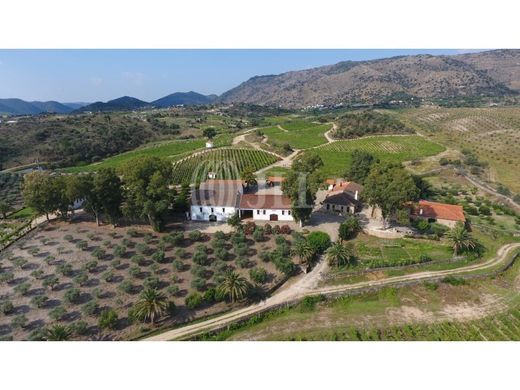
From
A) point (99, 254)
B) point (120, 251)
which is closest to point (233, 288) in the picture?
point (120, 251)

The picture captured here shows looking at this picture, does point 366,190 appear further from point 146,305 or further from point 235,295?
point 146,305

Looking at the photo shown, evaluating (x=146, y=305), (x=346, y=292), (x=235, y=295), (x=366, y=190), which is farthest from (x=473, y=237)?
(x=146, y=305)

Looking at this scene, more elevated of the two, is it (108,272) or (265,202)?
(265,202)

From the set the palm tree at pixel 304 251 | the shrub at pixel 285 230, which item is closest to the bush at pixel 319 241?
the palm tree at pixel 304 251

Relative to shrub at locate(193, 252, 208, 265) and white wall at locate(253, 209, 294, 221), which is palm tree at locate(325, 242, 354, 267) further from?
shrub at locate(193, 252, 208, 265)

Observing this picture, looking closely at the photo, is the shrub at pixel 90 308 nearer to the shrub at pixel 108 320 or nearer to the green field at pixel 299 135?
the shrub at pixel 108 320

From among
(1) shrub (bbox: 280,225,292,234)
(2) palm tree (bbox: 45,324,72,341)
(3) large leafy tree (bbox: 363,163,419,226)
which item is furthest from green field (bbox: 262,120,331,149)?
(2) palm tree (bbox: 45,324,72,341)

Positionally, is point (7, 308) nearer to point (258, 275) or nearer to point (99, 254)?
point (99, 254)
